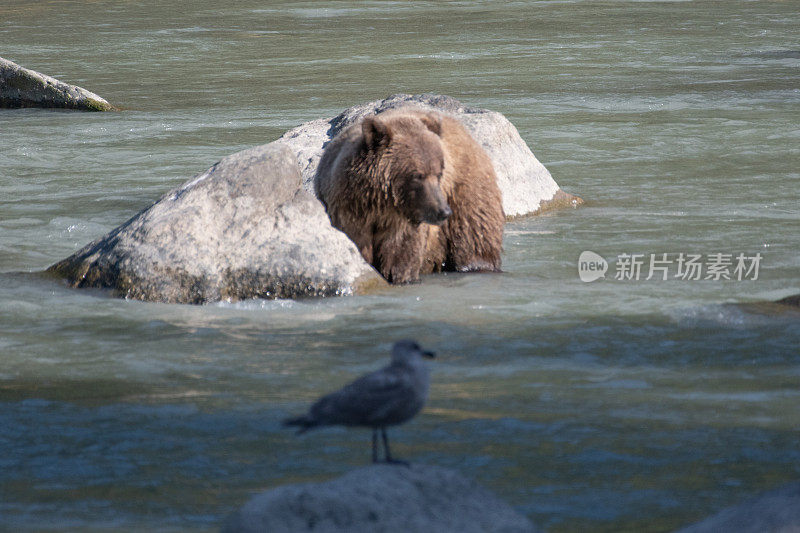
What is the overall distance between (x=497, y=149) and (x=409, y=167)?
139 inches

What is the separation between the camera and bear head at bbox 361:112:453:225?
873 centimetres

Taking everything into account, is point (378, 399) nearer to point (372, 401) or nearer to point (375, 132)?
point (372, 401)

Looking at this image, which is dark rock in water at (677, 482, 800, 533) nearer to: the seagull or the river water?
the river water

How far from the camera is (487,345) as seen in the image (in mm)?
7465

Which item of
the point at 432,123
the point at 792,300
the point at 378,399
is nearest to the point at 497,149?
the point at 432,123

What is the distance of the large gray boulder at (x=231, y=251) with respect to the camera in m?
8.66

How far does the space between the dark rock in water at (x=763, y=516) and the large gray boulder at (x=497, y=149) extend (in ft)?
26.0

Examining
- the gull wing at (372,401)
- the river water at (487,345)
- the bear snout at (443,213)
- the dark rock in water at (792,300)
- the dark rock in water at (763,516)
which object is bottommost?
the river water at (487,345)

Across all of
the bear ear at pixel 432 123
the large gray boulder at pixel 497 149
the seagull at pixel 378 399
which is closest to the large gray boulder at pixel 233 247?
the bear ear at pixel 432 123

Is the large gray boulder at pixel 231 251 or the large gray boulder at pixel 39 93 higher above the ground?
the large gray boulder at pixel 39 93

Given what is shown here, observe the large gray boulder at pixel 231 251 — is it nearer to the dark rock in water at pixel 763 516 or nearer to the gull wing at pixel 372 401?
the gull wing at pixel 372 401

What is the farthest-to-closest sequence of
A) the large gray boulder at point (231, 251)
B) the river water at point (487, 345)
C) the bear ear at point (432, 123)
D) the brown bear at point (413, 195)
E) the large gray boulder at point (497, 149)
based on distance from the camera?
1. the large gray boulder at point (497, 149)
2. the bear ear at point (432, 123)
3. the brown bear at point (413, 195)
4. the large gray boulder at point (231, 251)
5. the river water at point (487, 345)

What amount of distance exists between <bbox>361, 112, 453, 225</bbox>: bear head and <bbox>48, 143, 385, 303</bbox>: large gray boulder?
1.85 ft

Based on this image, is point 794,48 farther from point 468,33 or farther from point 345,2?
point 345,2
